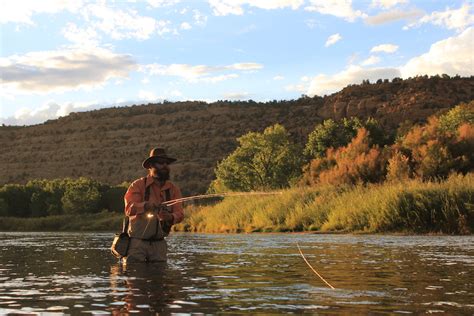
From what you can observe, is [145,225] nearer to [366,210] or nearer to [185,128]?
[366,210]

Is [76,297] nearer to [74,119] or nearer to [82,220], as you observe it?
[82,220]

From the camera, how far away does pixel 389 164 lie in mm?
37625

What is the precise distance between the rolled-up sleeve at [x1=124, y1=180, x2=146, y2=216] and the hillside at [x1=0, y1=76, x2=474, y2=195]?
73.5 metres

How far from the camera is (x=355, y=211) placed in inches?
1166

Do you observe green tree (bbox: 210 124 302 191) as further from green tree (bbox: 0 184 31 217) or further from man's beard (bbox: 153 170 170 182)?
man's beard (bbox: 153 170 170 182)

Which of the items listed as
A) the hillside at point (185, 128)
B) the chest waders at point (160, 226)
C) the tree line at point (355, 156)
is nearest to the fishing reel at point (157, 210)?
the chest waders at point (160, 226)

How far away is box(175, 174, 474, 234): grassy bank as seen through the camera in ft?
87.7

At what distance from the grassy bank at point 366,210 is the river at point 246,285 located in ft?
Result: 37.5

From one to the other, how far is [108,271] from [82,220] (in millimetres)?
48373

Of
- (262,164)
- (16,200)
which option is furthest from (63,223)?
(262,164)

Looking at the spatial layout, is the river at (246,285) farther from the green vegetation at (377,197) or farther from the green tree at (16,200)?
the green tree at (16,200)

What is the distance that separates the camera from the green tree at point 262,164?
59.6m

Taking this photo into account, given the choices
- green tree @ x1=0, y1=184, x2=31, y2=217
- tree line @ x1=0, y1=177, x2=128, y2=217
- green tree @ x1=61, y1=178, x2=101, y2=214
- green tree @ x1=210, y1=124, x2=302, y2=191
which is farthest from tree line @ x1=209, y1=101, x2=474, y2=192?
green tree @ x1=0, y1=184, x2=31, y2=217

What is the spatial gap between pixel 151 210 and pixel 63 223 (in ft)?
162
